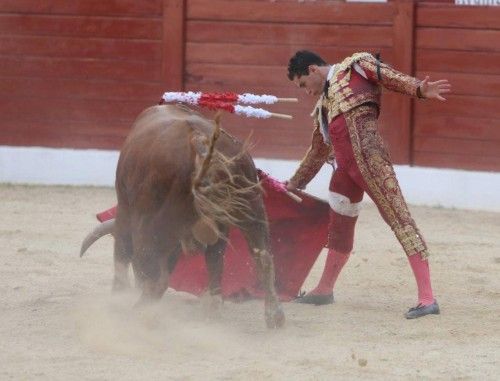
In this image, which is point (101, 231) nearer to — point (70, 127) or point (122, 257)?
point (122, 257)

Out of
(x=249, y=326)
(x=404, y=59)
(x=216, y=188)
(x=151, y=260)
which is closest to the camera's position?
(x=216, y=188)

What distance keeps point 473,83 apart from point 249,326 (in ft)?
12.7

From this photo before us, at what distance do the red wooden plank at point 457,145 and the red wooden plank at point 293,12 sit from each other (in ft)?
2.71

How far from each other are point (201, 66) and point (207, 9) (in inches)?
15.7

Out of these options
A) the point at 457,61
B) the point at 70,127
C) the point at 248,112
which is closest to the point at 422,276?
the point at 248,112

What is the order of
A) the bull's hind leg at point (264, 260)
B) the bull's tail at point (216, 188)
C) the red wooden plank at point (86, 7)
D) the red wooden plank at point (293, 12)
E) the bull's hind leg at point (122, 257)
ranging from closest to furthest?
1. the bull's tail at point (216, 188)
2. the bull's hind leg at point (264, 260)
3. the bull's hind leg at point (122, 257)
4. the red wooden plank at point (293, 12)
5. the red wooden plank at point (86, 7)

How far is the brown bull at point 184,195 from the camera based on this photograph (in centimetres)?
471

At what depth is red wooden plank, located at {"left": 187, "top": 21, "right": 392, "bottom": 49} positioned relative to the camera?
891 centimetres

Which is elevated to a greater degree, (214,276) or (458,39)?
(458,39)

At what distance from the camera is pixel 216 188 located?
4.70 metres

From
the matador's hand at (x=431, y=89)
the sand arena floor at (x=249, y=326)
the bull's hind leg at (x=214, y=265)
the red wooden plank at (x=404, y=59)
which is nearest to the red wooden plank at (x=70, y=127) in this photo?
the red wooden plank at (x=404, y=59)

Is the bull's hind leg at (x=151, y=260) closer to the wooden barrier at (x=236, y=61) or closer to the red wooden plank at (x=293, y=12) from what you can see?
the wooden barrier at (x=236, y=61)

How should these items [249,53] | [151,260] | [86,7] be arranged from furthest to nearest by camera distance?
1. [86,7]
2. [249,53]
3. [151,260]

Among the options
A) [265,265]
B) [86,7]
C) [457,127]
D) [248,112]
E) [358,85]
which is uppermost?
[86,7]
